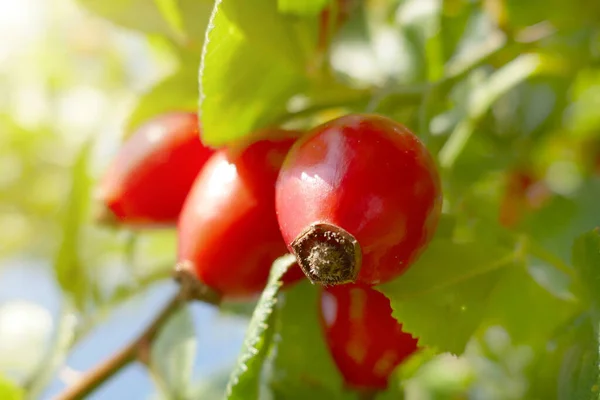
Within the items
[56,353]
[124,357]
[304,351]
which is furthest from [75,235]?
[304,351]

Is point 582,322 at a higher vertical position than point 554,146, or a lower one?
higher

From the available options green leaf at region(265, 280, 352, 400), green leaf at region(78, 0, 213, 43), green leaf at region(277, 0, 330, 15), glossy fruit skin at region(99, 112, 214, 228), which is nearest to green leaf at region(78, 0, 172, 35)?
green leaf at region(78, 0, 213, 43)

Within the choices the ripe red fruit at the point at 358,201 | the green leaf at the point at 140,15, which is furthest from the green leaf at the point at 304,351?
the green leaf at the point at 140,15

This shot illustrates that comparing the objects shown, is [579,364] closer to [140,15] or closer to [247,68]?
[247,68]

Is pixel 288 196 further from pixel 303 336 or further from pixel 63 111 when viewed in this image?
pixel 63 111

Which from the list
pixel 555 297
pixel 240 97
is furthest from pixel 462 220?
pixel 240 97

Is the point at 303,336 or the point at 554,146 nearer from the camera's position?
the point at 303,336

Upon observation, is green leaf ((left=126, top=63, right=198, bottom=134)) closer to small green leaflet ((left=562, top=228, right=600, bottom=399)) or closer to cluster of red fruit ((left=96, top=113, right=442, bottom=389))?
cluster of red fruit ((left=96, top=113, right=442, bottom=389))
